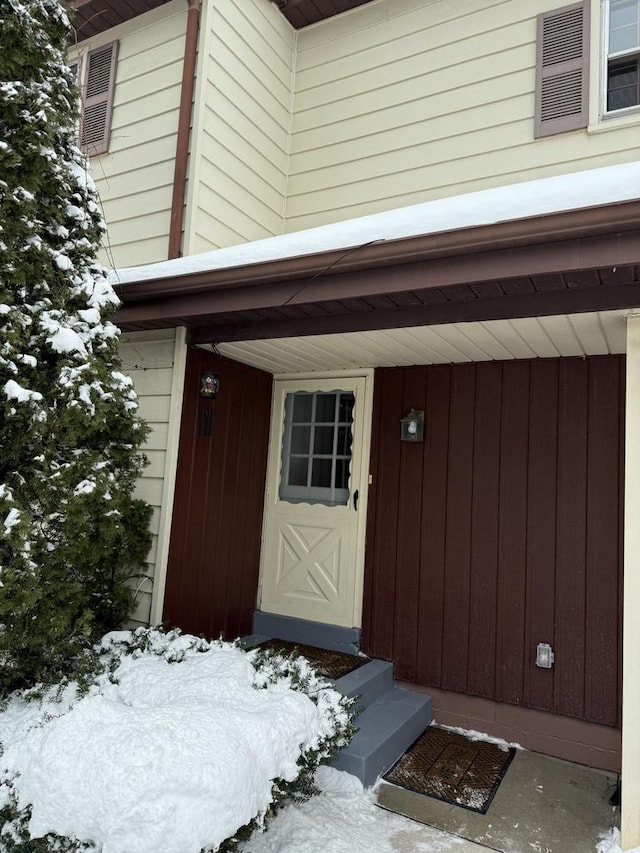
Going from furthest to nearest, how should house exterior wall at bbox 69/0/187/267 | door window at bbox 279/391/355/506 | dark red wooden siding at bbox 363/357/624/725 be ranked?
door window at bbox 279/391/355/506, house exterior wall at bbox 69/0/187/267, dark red wooden siding at bbox 363/357/624/725

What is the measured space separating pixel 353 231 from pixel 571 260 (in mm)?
1027

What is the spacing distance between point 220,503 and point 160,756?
7.86 ft

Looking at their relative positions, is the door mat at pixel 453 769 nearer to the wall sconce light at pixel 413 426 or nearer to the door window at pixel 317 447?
the door window at pixel 317 447

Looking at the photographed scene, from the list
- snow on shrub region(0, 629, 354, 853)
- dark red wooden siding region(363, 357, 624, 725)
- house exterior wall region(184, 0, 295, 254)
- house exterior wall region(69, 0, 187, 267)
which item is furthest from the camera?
house exterior wall region(69, 0, 187, 267)

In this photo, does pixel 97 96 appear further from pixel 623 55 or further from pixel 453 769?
pixel 453 769

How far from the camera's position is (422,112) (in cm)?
455

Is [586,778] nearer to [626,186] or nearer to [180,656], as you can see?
[180,656]

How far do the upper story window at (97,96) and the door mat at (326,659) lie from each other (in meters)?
4.19

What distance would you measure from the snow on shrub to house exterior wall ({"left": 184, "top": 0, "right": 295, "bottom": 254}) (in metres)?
2.88

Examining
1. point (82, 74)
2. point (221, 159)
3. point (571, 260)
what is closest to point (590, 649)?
point (571, 260)

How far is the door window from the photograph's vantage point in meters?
4.58

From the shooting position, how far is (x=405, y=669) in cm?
405

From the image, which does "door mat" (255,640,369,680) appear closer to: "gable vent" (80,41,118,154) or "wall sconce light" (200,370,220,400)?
"wall sconce light" (200,370,220,400)

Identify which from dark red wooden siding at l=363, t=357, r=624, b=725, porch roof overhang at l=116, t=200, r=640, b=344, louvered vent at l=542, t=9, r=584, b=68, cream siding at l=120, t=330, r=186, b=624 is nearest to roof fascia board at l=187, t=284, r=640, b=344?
porch roof overhang at l=116, t=200, r=640, b=344
